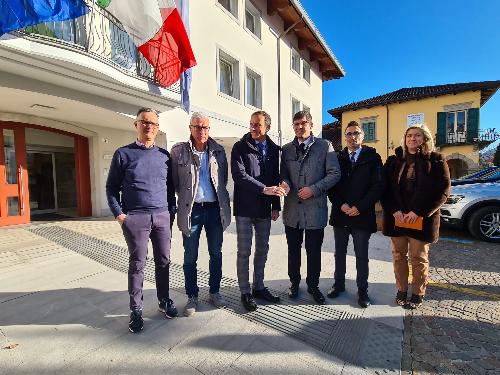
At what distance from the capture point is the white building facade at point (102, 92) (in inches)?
190

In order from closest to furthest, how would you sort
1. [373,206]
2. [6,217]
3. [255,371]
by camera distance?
1. [255,371]
2. [373,206]
3. [6,217]

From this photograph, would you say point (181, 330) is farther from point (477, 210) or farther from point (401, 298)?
point (477, 210)

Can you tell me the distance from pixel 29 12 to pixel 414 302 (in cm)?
584

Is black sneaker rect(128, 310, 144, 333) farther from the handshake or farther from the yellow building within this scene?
the yellow building

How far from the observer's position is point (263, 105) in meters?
11.8

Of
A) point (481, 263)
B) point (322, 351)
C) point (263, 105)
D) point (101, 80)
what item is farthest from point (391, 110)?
point (322, 351)

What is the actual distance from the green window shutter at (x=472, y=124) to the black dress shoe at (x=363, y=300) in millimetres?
21395

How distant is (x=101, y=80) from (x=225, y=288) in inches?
180

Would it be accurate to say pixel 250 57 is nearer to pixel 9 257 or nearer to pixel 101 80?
pixel 101 80

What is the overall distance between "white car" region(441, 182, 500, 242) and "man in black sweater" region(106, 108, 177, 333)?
582 cm

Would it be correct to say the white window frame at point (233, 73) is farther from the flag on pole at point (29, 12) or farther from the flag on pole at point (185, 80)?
the flag on pole at point (29, 12)

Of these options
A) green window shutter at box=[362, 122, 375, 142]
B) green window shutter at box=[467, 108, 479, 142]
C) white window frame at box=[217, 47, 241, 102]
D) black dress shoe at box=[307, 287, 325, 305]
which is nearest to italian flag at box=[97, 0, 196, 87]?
white window frame at box=[217, 47, 241, 102]

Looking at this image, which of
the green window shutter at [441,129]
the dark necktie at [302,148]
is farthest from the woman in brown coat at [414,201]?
the green window shutter at [441,129]

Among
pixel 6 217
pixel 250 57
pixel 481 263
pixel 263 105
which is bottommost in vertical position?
pixel 481 263
